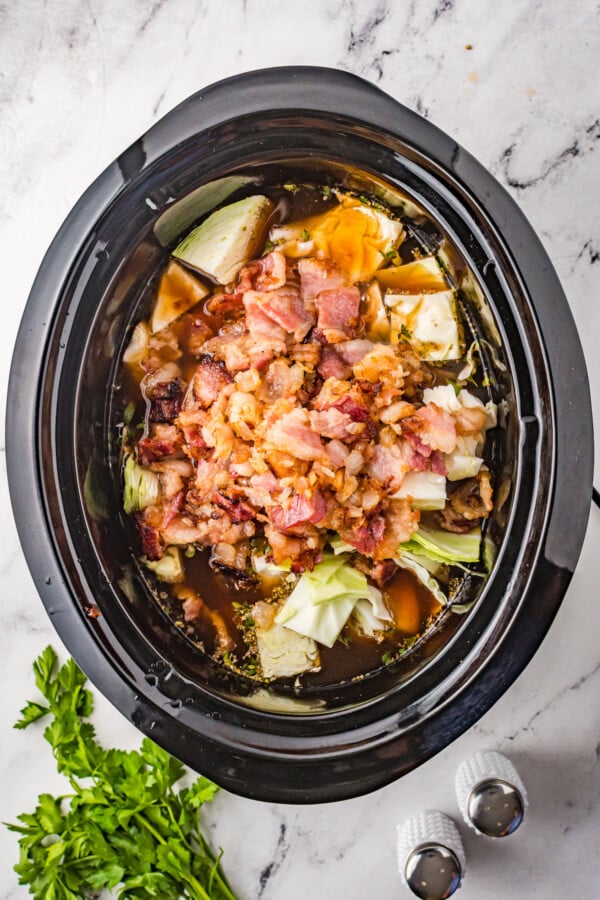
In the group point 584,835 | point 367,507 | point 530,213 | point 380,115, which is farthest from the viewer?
point 584,835

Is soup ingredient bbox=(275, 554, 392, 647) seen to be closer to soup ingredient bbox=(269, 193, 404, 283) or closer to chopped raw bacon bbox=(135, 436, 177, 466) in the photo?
chopped raw bacon bbox=(135, 436, 177, 466)

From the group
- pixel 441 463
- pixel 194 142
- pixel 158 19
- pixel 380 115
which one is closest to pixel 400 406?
pixel 441 463

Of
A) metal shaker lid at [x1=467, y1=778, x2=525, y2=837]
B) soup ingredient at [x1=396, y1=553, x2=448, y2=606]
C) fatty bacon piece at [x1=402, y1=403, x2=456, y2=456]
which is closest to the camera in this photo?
fatty bacon piece at [x1=402, y1=403, x2=456, y2=456]

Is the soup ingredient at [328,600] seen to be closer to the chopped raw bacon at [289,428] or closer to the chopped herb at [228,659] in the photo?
the chopped raw bacon at [289,428]

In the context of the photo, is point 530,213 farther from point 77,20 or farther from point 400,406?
point 77,20

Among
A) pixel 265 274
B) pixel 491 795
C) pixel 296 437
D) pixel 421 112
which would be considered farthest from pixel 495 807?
pixel 421 112

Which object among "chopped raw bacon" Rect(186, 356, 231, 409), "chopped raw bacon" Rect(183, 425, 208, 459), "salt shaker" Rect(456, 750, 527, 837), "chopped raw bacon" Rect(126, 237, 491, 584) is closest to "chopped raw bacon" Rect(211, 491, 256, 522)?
"chopped raw bacon" Rect(126, 237, 491, 584)

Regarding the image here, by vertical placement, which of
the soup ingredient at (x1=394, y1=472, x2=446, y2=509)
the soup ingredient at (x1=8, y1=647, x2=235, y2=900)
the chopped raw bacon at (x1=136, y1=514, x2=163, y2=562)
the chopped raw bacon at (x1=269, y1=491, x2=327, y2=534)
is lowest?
the soup ingredient at (x1=8, y1=647, x2=235, y2=900)
